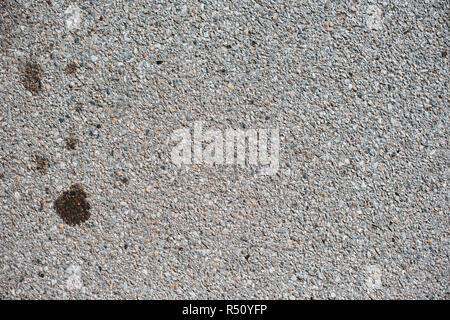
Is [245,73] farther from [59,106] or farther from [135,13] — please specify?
[59,106]

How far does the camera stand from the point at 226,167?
9.27 feet

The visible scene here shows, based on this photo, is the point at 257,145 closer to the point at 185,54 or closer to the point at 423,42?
the point at 185,54

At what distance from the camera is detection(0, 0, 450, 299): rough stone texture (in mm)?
2812

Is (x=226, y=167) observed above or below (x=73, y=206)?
above

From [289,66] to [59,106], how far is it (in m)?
1.77

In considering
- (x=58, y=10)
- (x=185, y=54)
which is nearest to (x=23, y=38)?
(x=58, y=10)

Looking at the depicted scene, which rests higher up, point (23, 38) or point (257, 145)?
point (23, 38)

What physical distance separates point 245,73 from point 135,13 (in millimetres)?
951

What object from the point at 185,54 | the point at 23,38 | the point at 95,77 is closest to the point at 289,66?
the point at 185,54

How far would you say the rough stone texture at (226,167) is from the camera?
2.81 m

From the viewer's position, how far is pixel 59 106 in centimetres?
287
